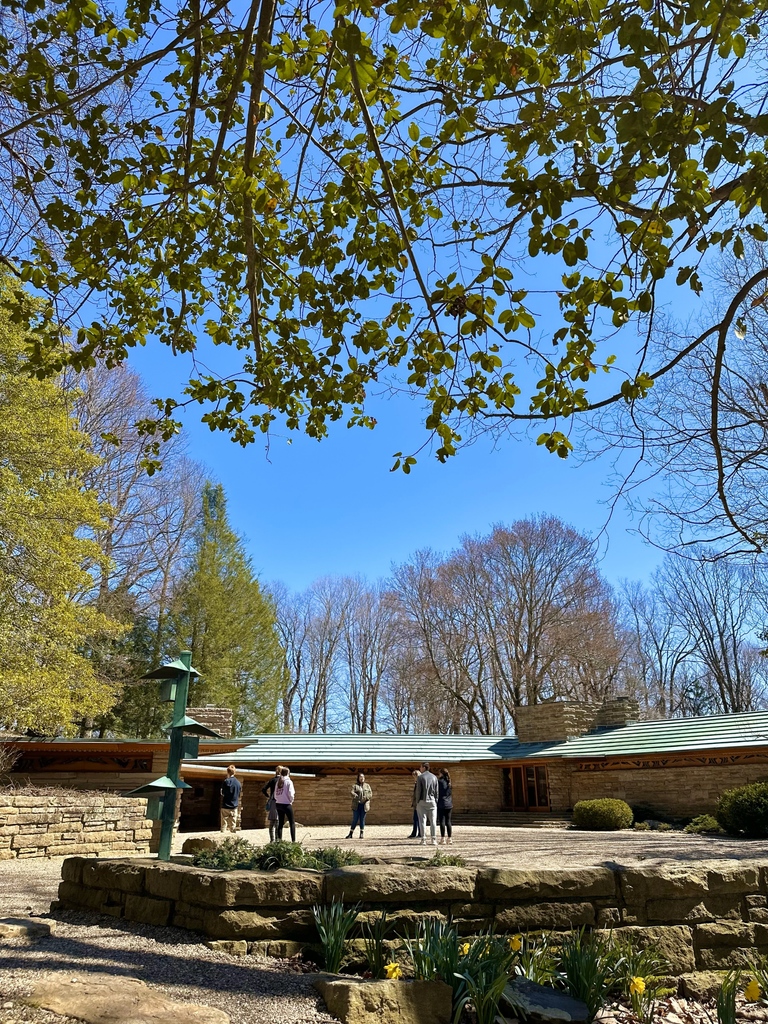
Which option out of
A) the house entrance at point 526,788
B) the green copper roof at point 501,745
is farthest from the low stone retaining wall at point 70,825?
the house entrance at point 526,788

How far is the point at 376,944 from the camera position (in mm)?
5152

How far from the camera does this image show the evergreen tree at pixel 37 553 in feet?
45.6

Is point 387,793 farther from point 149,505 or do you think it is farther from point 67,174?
point 67,174

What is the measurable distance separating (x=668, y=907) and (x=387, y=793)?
55.4 feet

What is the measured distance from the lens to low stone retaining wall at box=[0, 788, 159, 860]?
40.7ft

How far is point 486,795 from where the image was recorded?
76.6 feet

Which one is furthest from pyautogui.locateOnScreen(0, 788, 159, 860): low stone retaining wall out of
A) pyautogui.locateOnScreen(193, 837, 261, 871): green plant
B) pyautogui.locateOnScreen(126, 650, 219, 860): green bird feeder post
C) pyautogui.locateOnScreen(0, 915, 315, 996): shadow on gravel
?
pyautogui.locateOnScreen(0, 915, 315, 996): shadow on gravel

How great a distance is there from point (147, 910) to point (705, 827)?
1461 centimetres

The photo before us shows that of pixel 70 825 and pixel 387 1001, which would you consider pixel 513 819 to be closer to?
pixel 70 825

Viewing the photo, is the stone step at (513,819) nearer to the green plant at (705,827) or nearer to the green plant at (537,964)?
the green plant at (705,827)

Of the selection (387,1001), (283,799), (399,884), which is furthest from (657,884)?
(283,799)

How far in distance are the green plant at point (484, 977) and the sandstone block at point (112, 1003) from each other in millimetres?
1485

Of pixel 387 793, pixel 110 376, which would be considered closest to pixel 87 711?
pixel 387 793

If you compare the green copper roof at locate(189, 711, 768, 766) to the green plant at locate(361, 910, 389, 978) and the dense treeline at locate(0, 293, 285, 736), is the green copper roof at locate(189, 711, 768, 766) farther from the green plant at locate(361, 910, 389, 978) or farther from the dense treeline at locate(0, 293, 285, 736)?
the green plant at locate(361, 910, 389, 978)
